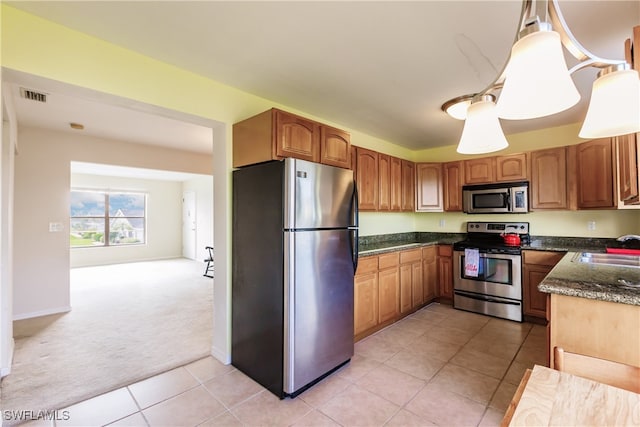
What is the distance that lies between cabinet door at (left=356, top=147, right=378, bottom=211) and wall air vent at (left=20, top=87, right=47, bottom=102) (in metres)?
3.35

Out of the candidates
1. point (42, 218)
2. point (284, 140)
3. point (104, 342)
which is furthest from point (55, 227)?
point (284, 140)

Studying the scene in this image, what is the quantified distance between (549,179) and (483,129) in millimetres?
2903

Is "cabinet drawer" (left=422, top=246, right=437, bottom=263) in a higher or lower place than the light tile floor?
higher

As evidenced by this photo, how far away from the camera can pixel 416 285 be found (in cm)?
386

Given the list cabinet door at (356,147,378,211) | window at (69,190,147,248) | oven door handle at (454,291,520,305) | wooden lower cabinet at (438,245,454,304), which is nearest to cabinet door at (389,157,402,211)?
cabinet door at (356,147,378,211)

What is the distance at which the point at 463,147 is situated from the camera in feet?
5.29

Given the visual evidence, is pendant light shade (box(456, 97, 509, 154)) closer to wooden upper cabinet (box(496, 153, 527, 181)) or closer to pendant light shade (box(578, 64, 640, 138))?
pendant light shade (box(578, 64, 640, 138))

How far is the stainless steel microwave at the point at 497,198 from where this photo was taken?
12.4 ft

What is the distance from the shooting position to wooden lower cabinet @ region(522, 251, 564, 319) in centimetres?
336

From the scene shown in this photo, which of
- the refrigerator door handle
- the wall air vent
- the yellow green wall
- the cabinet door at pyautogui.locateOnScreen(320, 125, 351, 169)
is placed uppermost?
the wall air vent

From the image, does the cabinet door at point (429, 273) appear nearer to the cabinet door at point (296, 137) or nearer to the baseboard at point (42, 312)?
the cabinet door at point (296, 137)

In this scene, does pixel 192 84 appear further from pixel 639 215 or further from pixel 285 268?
pixel 639 215

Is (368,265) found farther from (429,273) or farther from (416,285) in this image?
(429,273)

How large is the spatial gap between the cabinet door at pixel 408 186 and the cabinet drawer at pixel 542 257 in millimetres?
1584
